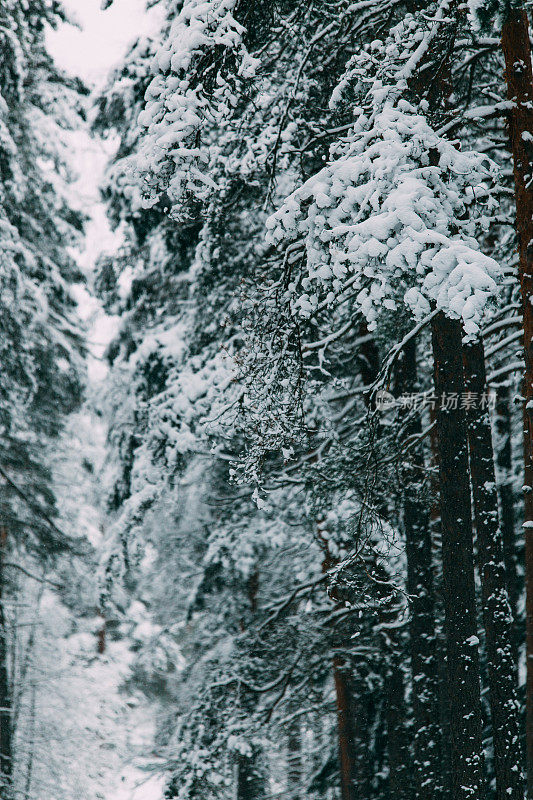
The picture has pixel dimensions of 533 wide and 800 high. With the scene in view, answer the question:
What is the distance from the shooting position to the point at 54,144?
558 inches

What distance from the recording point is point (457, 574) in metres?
6.91

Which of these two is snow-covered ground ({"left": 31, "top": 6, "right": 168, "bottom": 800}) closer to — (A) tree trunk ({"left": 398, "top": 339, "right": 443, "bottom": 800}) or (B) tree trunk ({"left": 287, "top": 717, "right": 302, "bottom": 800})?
(B) tree trunk ({"left": 287, "top": 717, "right": 302, "bottom": 800})

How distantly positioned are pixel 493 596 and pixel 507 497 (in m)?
5.31

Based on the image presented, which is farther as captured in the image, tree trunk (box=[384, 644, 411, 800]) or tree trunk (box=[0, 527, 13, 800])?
tree trunk (box=[0, 527, 13, 800])

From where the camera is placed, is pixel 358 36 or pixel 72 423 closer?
pixel 358 36

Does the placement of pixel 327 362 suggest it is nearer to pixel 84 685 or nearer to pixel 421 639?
pixel 421 639

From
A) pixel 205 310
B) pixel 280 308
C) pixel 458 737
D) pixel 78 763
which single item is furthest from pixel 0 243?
pixel 78 763

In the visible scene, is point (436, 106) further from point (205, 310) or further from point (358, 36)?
point (205, 310)

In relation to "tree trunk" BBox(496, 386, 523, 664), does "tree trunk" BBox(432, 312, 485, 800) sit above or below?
below

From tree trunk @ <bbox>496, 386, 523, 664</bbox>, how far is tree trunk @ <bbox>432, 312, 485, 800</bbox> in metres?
5.60

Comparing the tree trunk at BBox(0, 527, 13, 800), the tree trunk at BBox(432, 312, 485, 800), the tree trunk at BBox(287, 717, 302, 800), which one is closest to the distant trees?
the tree trunk at BBox(432, 312, 485, 800)

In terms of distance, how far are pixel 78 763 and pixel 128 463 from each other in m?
7.81

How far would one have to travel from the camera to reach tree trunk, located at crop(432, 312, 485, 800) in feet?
22.0

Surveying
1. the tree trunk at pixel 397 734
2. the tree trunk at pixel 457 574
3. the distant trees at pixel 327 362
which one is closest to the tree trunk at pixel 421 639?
the distant trees at pixel 327 362
